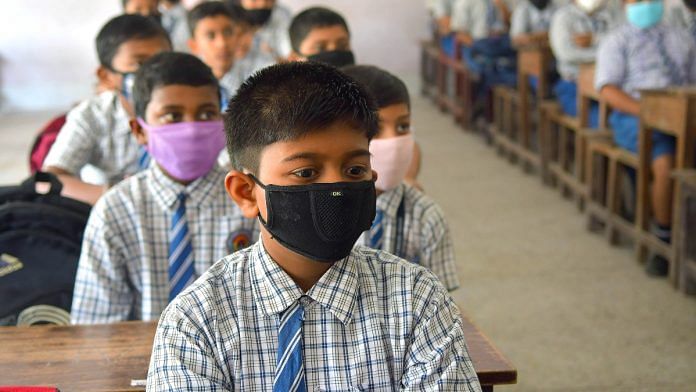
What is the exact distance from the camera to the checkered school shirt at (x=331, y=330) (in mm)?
1278

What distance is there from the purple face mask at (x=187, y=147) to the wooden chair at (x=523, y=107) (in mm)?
3796

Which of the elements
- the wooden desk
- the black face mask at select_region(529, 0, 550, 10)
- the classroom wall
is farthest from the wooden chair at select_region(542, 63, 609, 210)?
the classroom wall

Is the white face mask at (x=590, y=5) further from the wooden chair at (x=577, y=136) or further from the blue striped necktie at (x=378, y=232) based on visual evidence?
the blue striped necktie at (x=378, y=232)

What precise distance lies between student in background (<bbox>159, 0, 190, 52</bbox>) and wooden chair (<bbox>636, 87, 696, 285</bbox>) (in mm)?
3197

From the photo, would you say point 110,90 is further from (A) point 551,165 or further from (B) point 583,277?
(A) point 551,165

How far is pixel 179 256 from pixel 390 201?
481mm

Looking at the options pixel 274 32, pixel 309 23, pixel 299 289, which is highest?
pixel 309 23

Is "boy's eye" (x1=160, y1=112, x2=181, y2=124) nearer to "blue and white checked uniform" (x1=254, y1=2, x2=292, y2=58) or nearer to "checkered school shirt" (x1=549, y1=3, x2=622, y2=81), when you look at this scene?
"checkered school shirt" (x1=549, y1=3, x2=622, y2=81)

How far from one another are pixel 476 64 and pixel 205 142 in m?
5.43

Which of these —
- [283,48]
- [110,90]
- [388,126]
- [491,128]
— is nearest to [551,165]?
[491,128]

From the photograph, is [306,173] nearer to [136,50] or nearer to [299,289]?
[299,289]

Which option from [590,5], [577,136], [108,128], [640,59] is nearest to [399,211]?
[108,128]

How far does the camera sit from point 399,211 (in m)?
2.16

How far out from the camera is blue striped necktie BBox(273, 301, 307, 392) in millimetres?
1268
